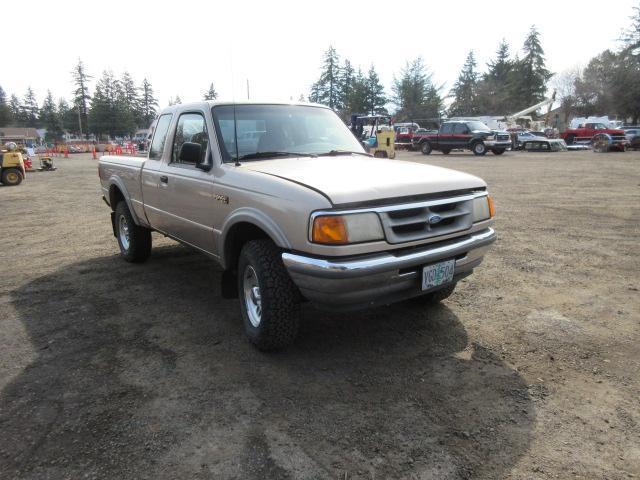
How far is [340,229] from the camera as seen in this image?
111 inches

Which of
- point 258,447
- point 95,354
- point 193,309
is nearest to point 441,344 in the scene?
point 258,447

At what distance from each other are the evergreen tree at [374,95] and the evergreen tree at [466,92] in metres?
11.9

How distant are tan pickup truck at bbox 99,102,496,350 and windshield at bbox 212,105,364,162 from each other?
0.01 m

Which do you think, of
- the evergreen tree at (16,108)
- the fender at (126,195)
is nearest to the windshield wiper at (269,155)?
the fender at (126,195)

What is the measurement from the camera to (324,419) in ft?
8.89

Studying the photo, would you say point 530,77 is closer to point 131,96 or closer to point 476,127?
point 476,127

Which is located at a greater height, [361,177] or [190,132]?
[190,132]

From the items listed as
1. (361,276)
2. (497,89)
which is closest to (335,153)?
(361,276)

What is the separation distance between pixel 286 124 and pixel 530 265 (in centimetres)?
347

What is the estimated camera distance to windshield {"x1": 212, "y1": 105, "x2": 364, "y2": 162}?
13.0 ft

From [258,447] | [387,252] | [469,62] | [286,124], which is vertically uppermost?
[469,62]

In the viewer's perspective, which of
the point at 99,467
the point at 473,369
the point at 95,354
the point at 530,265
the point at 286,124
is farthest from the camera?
the point at 530,265

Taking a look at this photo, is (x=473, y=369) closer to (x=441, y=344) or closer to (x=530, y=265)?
(x=441, y=344)

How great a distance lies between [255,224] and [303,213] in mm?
538
